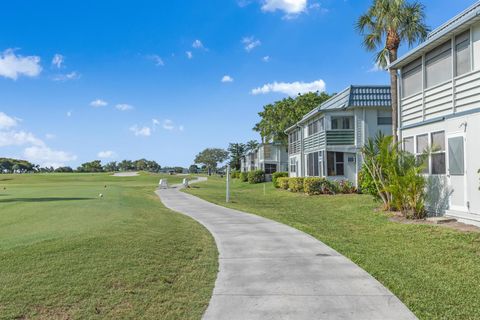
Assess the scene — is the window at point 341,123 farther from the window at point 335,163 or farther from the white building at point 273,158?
the white building at point 273,158

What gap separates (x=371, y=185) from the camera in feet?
54.5

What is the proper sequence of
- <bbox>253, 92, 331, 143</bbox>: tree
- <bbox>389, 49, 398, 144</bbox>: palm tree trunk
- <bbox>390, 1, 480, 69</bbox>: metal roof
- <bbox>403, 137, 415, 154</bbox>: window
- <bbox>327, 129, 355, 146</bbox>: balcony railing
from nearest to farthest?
<bbox>390, 1, 480, 69</bbox>: metal roof < <bbox>403, 137, 415, 154</bbox>: window < <bbox>389, 49, 398, 144</bbox>: palm tree trunk < <bbox>327, 129, 355, 146</bbox>: balcony railing < <bbox>253, 92, 331, 143</bbox>: tree

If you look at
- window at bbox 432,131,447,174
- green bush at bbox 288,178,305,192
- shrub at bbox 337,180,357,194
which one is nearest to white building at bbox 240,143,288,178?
green bush at bbox 288,178,305,192

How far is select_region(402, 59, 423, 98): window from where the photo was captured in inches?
556

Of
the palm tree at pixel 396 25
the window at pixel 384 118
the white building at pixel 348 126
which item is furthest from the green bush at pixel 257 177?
the palm tree at pixel 396 25

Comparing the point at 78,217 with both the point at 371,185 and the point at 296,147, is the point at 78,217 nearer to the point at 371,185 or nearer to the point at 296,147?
the point at 371,185

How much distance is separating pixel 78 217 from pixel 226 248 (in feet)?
20.7

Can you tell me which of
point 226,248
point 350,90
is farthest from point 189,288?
point 350,90

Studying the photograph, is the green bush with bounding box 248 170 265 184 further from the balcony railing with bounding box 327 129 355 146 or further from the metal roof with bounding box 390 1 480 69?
the metal roof with bounding box 390 1 480 69

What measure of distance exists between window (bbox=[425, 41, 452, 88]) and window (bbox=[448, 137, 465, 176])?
2007mm

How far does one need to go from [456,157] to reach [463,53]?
2.91 m

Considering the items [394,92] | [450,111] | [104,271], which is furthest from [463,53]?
[104,271]

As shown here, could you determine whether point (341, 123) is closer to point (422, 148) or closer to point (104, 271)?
point (422, 148)

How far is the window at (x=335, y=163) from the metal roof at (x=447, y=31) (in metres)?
11.3
